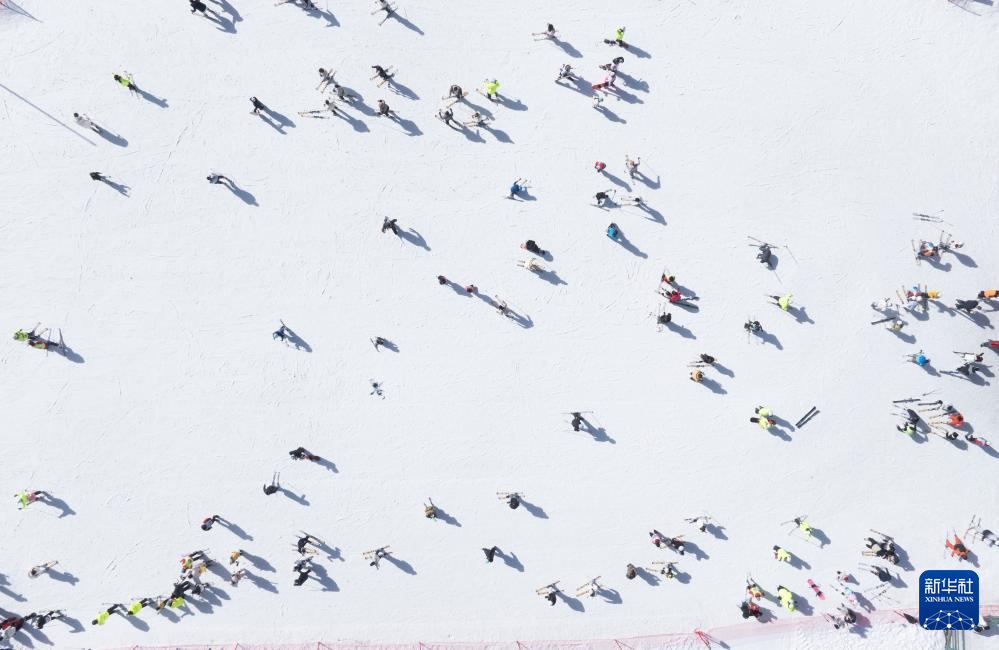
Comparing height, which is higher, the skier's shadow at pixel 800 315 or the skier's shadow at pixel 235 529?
the skier's shadow at pixel 800 315

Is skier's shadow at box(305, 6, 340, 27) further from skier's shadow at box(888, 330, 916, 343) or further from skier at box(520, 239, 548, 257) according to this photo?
skier's shadow at box(888, 330, 916, 343)

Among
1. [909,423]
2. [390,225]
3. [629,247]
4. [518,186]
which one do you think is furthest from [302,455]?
[909,423]

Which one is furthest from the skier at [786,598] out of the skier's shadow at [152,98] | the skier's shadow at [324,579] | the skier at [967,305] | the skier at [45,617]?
the skier's shadow at [152,98]

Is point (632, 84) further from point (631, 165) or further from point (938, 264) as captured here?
point (938, 264)

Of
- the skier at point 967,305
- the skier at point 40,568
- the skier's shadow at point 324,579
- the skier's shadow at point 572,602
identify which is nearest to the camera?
the skier at point 40,568

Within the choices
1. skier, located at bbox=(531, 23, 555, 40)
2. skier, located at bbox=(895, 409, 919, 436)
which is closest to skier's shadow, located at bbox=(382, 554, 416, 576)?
skier, located at bbox=(895, 409, 919, 436)

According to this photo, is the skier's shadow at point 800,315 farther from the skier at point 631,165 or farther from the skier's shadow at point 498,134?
the skier's shadow at point 498,134
